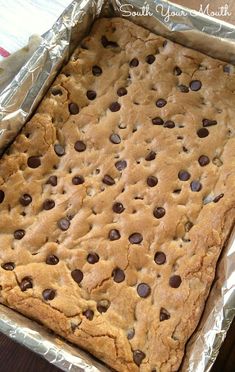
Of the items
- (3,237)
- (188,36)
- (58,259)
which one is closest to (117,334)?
(58,259)

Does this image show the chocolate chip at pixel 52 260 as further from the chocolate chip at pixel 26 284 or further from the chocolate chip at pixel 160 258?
the chocolate chip at pixel 160 258

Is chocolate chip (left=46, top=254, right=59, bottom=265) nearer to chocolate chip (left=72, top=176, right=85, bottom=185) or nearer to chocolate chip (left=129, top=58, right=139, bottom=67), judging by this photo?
chocolate chip (left=72, top=176, right=85, bottom=185)

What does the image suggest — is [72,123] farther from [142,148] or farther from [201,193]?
[201,193]

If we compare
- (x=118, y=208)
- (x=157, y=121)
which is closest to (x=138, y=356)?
(x=118, y=208)

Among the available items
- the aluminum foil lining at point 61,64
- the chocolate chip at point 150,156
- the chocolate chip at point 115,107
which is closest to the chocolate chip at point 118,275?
the aluminum foil lining at point 61,64

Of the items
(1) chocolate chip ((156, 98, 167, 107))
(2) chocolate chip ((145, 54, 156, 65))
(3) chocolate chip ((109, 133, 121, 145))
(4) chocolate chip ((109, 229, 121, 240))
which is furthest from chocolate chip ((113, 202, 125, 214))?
(2) chocolate chip ((145, 54, 156, 65))
